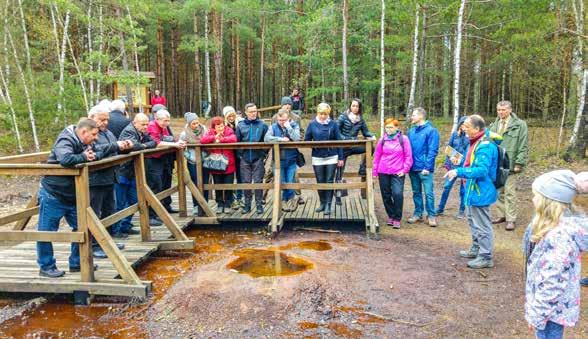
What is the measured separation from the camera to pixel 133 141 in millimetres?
6000

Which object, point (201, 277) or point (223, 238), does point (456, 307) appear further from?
point (223, 238)

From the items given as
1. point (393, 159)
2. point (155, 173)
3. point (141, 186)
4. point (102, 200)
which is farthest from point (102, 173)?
point (393, 159)

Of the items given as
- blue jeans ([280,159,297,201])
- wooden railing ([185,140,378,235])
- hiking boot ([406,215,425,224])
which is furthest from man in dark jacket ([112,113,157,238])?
hiking boot ([406,215,425,224])

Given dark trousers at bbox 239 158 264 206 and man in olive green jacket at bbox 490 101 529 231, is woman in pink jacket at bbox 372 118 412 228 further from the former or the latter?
dark trousers at bbox 239 158 264 206

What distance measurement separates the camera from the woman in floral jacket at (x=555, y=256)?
257 centimetres

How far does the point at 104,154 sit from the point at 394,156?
421cm

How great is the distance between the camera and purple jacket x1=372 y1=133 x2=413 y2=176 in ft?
22.6

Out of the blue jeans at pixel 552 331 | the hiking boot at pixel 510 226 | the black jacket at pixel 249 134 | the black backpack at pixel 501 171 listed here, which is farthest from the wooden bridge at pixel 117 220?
the blue jeans at pixel 552 331

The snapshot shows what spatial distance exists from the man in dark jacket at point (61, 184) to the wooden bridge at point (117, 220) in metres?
0.11

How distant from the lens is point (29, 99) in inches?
539

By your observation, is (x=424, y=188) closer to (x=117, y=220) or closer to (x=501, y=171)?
(x=501, y=171)

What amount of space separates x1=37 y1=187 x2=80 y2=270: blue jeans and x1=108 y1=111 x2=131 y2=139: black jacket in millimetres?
1888

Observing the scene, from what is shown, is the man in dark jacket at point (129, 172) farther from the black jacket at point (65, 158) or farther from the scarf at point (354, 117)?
the scarf at point (354, 117)

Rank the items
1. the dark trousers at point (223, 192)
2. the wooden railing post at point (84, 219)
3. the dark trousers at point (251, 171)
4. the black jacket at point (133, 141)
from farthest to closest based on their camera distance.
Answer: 1. the dark trousers at point (223, 192)
2. the dark trousers at point (251, 171)
3. the black jacket at point (133, 141)
4. the wooden railing post at point (84, 219)
